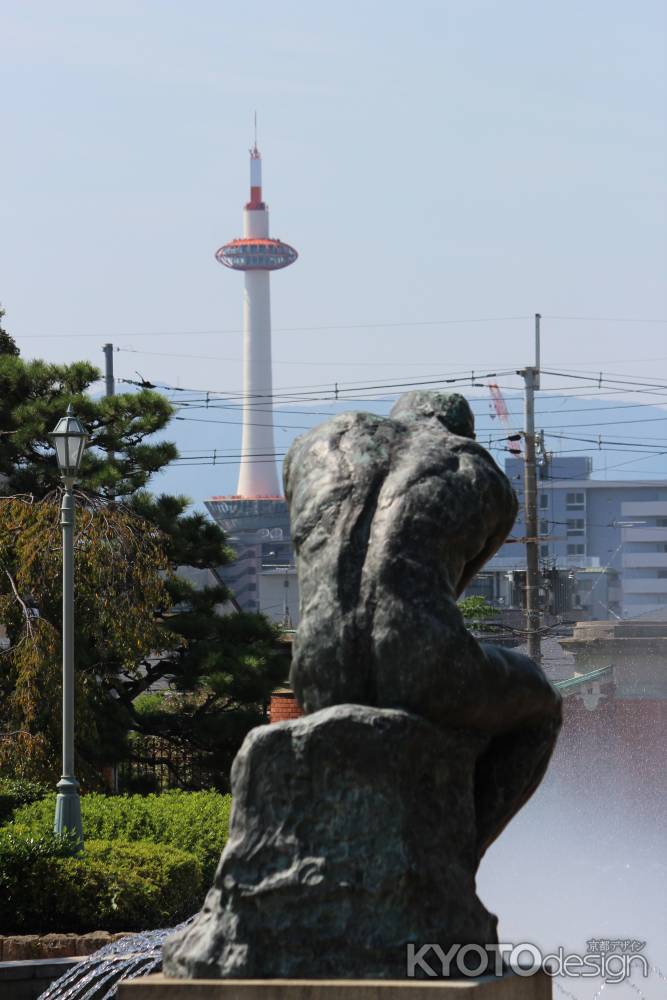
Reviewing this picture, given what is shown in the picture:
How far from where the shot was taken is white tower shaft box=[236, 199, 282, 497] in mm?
137000

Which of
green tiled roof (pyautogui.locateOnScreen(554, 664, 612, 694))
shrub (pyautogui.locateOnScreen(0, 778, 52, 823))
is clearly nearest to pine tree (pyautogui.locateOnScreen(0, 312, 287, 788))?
shrub (pyautogui.locateOnScreen(0, 778, 52, 823))

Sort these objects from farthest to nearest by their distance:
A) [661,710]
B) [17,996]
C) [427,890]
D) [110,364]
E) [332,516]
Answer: [110,364] → [661,710] → [17,996] → [332,516] → [427,890]

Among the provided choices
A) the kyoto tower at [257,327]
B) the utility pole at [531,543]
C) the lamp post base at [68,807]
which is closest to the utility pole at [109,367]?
the utility pole at [531,543]

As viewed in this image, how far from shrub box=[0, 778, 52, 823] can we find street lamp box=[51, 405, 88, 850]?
2.41 metres

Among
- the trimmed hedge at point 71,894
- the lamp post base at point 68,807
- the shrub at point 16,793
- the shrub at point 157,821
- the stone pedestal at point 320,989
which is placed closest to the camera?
the stone pedestal at point 320,989

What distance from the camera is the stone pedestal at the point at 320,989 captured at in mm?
4551

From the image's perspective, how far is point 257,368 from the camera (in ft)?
450

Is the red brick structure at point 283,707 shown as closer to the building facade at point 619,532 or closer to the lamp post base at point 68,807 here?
the lamp post base at point 68,807

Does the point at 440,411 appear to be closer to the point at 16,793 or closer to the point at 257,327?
the point at 16,793

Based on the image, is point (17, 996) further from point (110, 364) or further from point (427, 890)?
point (110, 364)

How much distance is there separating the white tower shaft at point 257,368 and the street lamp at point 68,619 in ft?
398

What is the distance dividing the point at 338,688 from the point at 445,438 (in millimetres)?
973

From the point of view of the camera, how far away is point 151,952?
704cm

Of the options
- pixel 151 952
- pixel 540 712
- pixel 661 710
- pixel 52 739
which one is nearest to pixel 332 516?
pixel 540 712
